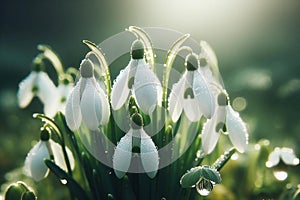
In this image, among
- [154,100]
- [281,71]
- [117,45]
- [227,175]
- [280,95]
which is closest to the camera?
[154,100]

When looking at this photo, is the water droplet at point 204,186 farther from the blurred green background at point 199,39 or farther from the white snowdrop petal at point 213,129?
the blurred green background at point 199,39

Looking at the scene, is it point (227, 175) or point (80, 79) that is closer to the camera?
point (80, 79)

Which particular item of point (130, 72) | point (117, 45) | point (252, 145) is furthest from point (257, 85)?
point (117, 45)

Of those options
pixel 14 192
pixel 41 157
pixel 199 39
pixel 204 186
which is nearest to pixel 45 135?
pixel 41 157

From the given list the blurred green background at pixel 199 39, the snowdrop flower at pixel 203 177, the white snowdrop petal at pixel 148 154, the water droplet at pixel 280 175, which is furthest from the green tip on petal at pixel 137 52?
the blurred green background at pixel 199 39

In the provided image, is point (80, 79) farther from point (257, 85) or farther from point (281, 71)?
point (281, 71)

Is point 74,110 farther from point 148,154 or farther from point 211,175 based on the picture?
point 211,175

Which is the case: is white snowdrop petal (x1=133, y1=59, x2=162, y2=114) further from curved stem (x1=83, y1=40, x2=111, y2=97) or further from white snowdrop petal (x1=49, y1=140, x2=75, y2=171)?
white snowdrop petal (x1=49, y1=140, x2=75, y2=171)
